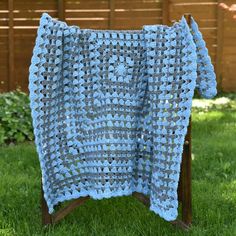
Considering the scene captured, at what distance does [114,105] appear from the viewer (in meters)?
3.25

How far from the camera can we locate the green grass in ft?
11.2

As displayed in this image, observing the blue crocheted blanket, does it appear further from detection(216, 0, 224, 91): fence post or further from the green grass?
detection(216, 0, 224, 91): fence post

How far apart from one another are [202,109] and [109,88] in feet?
15.9

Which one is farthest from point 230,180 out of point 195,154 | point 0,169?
point 0,169

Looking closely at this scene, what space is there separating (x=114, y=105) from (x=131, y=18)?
644 cm

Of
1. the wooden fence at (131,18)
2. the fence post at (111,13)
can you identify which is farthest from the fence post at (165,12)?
the fence post at (111,13)

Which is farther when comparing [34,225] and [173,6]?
[173,6]

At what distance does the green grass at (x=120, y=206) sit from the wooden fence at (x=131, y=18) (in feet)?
13.5

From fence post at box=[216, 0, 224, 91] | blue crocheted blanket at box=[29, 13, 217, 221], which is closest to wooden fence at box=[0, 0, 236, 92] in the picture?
fence post at box=[216, 0, 224, 91]

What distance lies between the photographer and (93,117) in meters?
3.26

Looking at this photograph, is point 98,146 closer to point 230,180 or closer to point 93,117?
point 93,117

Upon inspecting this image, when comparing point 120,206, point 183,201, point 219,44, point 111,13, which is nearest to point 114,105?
point 183,201

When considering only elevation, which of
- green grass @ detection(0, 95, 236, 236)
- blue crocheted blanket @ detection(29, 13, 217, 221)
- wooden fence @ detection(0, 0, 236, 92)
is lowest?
green grass @ detection(0, 95, 236, 236)

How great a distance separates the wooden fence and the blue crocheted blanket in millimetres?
6039
